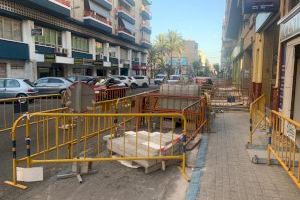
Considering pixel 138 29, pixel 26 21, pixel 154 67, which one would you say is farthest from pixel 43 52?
pixel 154 67

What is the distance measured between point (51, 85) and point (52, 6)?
11.9 metres

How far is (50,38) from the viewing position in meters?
34.4

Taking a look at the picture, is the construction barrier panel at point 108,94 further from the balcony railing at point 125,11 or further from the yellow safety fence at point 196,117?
the balcony railing at point 125,11

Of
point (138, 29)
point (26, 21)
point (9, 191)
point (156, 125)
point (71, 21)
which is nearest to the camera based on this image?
point (9, 191)

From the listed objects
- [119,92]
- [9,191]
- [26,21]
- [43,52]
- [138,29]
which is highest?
[138,29]

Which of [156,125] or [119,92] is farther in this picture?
[119,92]

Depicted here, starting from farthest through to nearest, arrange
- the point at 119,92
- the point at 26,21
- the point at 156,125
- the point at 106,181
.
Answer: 1. the point at 26,21
2. the point at 119,92
3. the point at 156,125
4. the point at 106,181

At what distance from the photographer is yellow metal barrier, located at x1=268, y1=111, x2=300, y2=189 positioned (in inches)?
196

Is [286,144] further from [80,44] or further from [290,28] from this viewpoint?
[80,44]

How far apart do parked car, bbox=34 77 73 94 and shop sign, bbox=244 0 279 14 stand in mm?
14681

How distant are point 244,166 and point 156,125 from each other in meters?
4.40

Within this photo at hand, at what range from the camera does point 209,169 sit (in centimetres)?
603

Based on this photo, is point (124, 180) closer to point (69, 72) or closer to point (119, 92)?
point (119, 92)

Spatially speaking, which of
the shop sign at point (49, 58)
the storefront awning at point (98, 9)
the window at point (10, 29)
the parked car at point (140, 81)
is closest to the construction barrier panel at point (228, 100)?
the window at point (10, 29)
